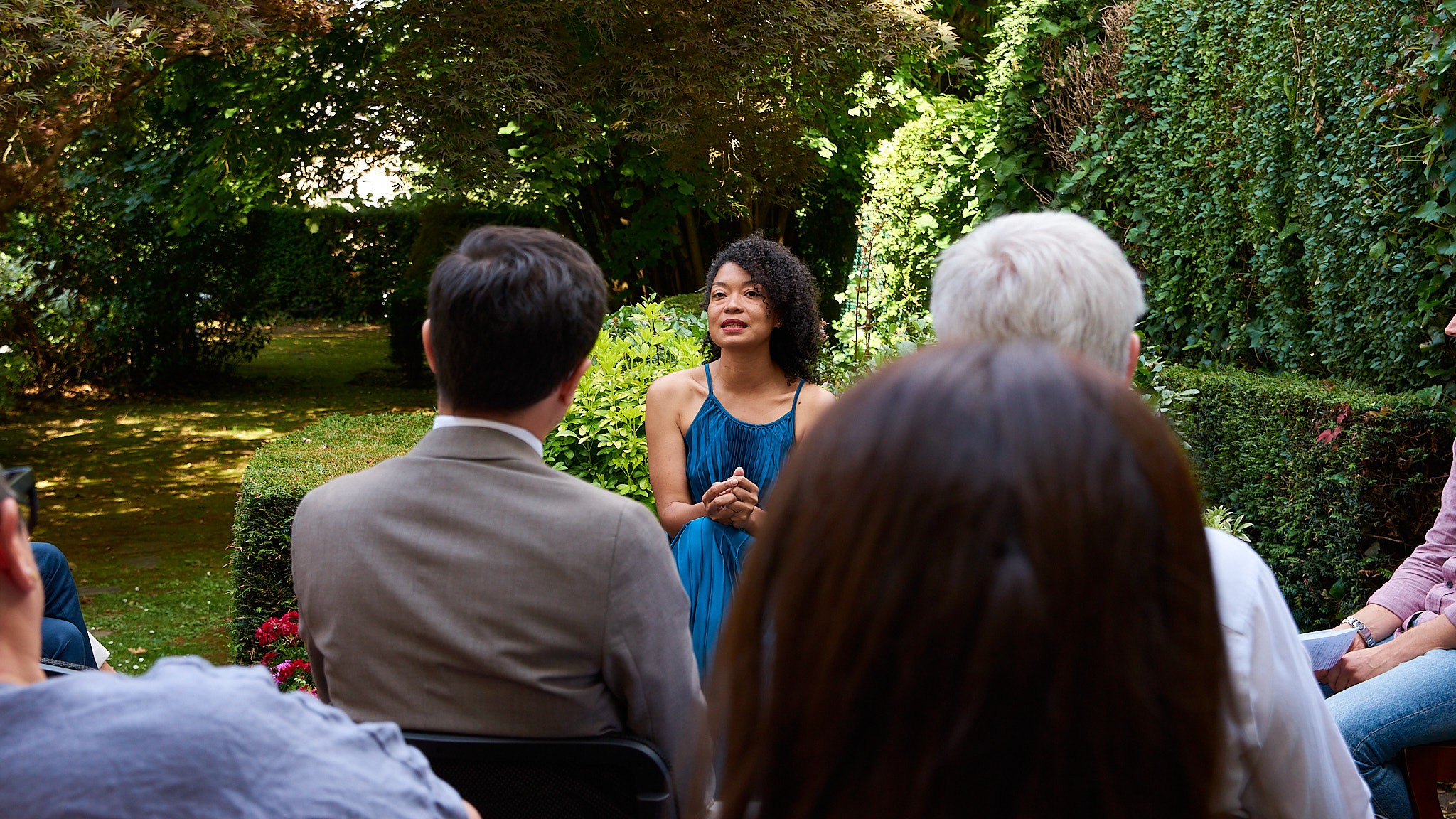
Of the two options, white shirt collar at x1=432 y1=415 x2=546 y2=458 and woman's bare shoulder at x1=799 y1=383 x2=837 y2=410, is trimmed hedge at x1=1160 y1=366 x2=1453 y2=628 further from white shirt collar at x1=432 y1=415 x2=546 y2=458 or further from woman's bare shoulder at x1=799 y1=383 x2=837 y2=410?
white shirt collar at x1=432 y1=415 x2=546 y2=458

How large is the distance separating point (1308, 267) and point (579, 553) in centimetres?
431

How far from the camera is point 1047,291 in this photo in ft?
4.89

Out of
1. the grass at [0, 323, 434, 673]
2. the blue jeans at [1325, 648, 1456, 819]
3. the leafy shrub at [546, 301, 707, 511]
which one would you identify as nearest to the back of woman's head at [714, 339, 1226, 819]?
the blue jeans at [1325, 648, 1456, 819]

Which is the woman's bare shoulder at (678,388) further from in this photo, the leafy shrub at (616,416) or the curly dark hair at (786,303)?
the leafy shrub at (616,416)

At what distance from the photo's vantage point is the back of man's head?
1.64 metres

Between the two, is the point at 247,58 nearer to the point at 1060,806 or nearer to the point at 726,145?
the point at 726,145

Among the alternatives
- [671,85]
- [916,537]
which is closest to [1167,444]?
[916,537]

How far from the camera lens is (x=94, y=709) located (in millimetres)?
945

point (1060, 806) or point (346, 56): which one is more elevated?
point (346, 56)

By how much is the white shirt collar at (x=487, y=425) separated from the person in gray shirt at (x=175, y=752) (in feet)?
2.23

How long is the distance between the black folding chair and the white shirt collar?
17.8 inches

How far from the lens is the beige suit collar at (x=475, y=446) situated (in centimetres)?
163

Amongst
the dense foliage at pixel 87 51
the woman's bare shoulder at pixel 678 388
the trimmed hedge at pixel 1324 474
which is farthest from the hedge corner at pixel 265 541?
the trimmed hedge at pixel 1324 474

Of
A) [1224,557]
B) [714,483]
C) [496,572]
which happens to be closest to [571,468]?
[714,483]
